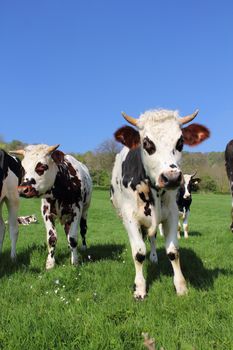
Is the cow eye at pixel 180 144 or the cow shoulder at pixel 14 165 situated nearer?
the cow eye at pixel 180 144

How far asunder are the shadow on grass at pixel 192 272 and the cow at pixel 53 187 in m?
1.72

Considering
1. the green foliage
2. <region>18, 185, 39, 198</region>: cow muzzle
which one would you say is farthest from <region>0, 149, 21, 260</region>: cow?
the green foliage

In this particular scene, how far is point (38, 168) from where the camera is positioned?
7707 millimetres

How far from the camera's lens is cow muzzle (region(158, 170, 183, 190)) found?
16.0ft

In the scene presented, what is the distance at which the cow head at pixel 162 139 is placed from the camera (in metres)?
5.01

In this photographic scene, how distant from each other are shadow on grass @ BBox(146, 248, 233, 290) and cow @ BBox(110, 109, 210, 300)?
1.46ft

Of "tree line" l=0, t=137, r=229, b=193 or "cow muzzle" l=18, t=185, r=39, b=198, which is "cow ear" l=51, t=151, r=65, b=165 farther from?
"tree line" l=0, t=137, r=229, b=193

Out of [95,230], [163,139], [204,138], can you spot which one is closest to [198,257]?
[204,138]

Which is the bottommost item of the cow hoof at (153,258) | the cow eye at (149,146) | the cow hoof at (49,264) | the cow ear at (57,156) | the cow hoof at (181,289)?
the cow hoof at (49,264)

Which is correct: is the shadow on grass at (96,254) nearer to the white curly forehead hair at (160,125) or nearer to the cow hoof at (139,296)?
the cow hoof at (139,296)

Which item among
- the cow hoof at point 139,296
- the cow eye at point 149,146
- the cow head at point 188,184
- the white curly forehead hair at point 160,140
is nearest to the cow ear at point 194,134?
the white curly forehead hair at point 160,140

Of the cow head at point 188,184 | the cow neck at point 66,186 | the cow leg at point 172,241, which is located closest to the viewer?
the cow leg at point 172,241

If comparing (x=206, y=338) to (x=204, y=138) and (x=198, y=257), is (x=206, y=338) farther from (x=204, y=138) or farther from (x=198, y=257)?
(x=198, y=257)

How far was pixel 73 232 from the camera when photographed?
840cm
